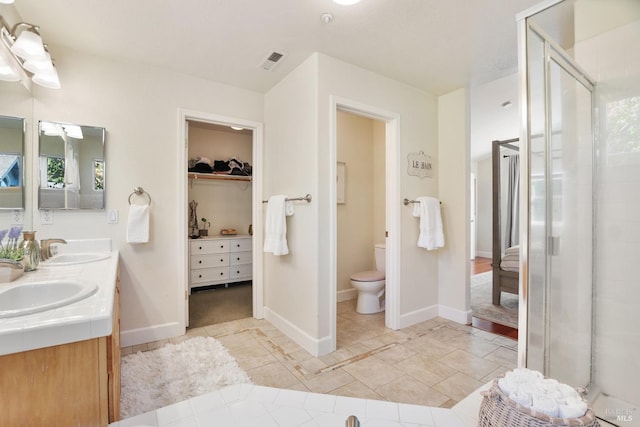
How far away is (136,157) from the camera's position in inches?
98.8

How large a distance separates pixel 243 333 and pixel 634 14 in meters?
3.38

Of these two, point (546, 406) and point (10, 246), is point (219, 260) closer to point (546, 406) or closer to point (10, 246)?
point (10, 246)

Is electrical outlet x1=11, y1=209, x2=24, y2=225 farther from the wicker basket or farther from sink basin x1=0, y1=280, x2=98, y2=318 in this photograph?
the wicker basket

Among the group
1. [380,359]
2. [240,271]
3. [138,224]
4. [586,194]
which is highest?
[586,194]

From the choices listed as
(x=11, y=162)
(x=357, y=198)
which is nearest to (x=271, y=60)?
(x=11, y=162)

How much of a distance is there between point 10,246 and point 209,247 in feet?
8.98

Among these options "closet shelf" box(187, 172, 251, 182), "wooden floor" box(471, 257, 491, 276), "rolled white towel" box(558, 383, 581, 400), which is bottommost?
"wooden floor" box(471, 257, 491, 276)

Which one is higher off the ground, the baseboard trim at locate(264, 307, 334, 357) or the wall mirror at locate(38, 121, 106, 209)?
the wall mirror at locate(38, 121, 106, 209)

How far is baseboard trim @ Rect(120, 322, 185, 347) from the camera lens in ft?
8.06

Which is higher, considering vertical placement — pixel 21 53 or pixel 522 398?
pixel 21 53

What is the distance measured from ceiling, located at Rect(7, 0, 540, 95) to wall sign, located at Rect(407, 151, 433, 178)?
76 cm

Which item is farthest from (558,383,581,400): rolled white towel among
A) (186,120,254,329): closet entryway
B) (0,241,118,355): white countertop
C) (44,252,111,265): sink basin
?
(186,120,254,329): closet entryway

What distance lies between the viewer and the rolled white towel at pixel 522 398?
2.09ft

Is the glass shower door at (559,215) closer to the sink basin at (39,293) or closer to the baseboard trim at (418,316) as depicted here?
the baseboard trim at (418,316)
